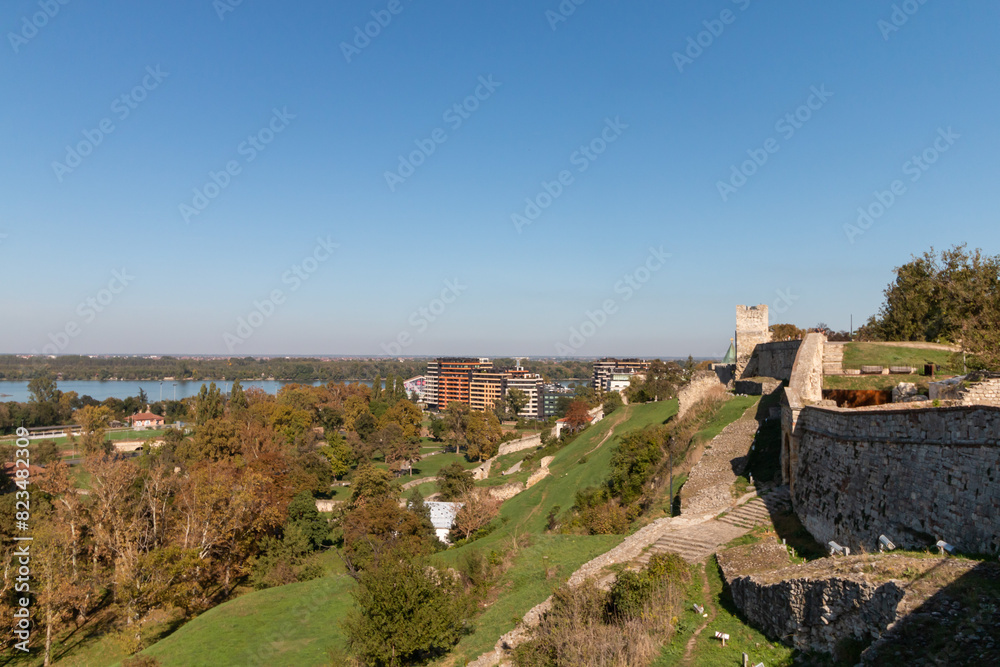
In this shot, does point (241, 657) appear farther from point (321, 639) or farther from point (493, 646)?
point (493, 646)

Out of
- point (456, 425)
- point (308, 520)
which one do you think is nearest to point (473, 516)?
point (308, 520)

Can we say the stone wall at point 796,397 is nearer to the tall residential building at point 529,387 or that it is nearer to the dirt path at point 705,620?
the dirt path at point 705,620

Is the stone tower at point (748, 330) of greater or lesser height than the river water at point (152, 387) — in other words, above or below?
above

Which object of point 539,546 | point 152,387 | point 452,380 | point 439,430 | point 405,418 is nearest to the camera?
point 539,546

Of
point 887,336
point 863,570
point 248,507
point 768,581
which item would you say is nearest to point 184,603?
point 248,507

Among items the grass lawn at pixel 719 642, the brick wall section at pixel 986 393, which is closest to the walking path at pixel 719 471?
the grass lawn at pixel 719 642

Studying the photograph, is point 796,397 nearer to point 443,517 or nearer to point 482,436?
point 443,517
